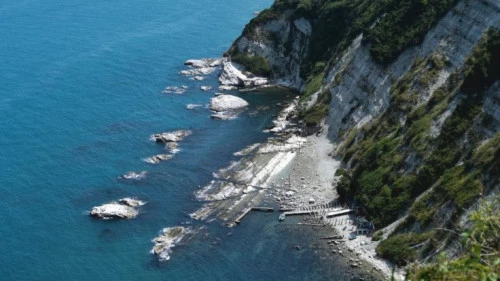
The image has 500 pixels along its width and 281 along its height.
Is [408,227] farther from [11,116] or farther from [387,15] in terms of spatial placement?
[11,116]

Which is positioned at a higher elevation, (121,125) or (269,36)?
(269,36)

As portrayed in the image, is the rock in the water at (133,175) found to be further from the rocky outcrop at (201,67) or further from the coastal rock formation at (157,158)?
the rocky outcrop at (201,67)

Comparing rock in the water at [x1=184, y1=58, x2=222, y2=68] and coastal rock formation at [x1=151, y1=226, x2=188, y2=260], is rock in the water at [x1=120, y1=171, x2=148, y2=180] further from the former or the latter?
rock in the water at [x1=184, y1=58, x2=222, y2=68]

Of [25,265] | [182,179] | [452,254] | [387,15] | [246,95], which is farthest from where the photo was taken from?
[246,95]

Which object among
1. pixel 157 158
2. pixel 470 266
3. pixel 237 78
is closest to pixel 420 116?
pixel 157 158

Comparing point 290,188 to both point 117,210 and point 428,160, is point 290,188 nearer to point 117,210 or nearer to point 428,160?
point 428,160

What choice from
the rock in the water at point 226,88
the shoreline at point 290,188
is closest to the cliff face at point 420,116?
the shoreline at point 290,188

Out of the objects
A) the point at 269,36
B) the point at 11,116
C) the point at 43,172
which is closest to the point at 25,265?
the point at 43,172

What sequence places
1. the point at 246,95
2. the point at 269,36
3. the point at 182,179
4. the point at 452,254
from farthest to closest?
the point at 269,36
the point at 246,95
the point at 182,179
the point at 452,254
